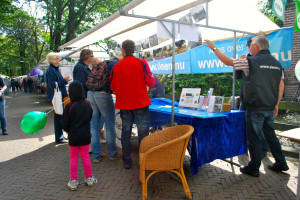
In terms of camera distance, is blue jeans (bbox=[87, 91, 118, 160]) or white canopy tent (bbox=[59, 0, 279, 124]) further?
blue jeans (bbox=[87, 91, 118, 160])

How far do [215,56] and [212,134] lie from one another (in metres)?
2.53

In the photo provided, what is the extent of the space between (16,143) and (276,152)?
220 inches

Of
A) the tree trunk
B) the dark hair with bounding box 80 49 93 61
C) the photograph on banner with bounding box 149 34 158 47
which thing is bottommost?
the dark hair with bounding box 80 49 93 61

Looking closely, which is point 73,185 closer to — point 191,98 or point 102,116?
point 102,116

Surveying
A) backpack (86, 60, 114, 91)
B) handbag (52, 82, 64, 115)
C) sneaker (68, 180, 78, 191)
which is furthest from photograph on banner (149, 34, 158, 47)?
sneaker (68, 180, 78, 191)

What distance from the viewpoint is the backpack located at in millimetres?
3826

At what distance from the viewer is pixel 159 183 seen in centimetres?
332

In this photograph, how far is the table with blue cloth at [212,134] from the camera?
10.6ft

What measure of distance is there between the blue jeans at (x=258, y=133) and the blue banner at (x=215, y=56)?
1439mm

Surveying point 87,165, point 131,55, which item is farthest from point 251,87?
point 87,165

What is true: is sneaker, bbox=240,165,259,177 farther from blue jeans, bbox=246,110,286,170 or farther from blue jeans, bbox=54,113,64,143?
blue jeans, bbox=54,113,64,143

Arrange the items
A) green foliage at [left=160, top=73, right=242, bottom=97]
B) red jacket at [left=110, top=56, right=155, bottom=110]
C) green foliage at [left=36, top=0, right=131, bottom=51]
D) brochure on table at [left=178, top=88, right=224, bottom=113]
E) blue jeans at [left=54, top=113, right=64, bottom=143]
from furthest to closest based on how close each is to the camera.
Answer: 1. green foliage at [left=36, top=0, right=131, bottom=51]
2. green foliage at [left=160, top=73, right=242, bottom=97]
3. blue jeans at [left=54, top=113, right=64, bottom=143]
4. brochure on table at [left=178, top=88, right=224, bottom=113]
5. red jacket at [left=110, top=56, right=155, bottom=110]

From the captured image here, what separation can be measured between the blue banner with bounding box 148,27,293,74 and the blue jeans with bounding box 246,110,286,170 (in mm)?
1439

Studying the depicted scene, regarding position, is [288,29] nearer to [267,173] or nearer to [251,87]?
[251,87]
